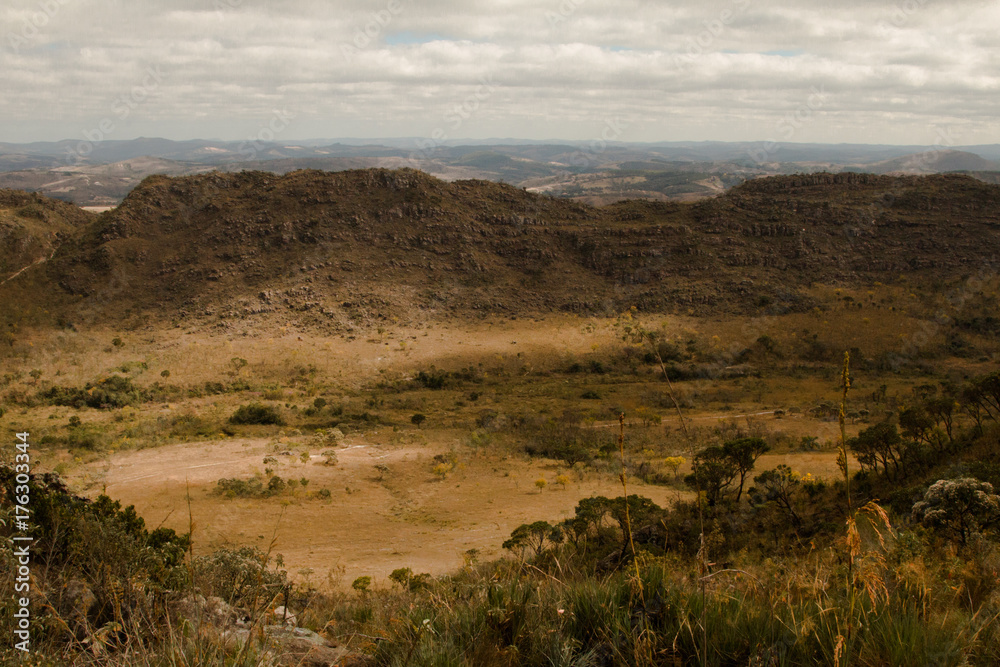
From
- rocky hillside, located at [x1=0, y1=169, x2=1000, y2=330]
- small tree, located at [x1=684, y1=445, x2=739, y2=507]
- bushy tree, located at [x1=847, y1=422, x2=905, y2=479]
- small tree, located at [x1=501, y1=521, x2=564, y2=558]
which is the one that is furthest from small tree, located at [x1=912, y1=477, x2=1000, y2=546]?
rocky hillside, located at [x1=0, y1=169, x2=1000, y2=330]

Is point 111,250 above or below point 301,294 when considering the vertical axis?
above

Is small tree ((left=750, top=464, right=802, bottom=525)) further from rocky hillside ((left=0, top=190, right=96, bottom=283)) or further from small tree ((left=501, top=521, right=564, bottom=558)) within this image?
rocky hillside ((left=0, top=190, right=96, bottom=283))

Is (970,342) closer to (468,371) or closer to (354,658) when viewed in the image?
(468,371)

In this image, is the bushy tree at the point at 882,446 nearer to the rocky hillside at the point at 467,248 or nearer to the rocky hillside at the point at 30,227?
the rocky hillside at the point at 467,248

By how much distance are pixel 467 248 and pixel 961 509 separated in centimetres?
3684

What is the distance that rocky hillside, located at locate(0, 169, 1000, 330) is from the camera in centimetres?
3775

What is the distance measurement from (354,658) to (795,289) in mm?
41485

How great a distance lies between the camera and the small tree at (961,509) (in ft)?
24.0

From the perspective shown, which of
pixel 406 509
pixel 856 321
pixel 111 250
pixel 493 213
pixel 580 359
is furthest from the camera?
pixel 493 213

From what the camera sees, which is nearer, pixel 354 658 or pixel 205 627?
pixel 205 627

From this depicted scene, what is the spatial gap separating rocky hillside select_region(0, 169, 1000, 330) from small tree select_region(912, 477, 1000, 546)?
3151cm

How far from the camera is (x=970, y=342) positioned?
33938mm

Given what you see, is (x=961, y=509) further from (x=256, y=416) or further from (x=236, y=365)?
(x=236, y=365)

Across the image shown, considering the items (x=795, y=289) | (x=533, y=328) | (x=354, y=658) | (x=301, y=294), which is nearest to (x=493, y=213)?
(x=533, y=328)
